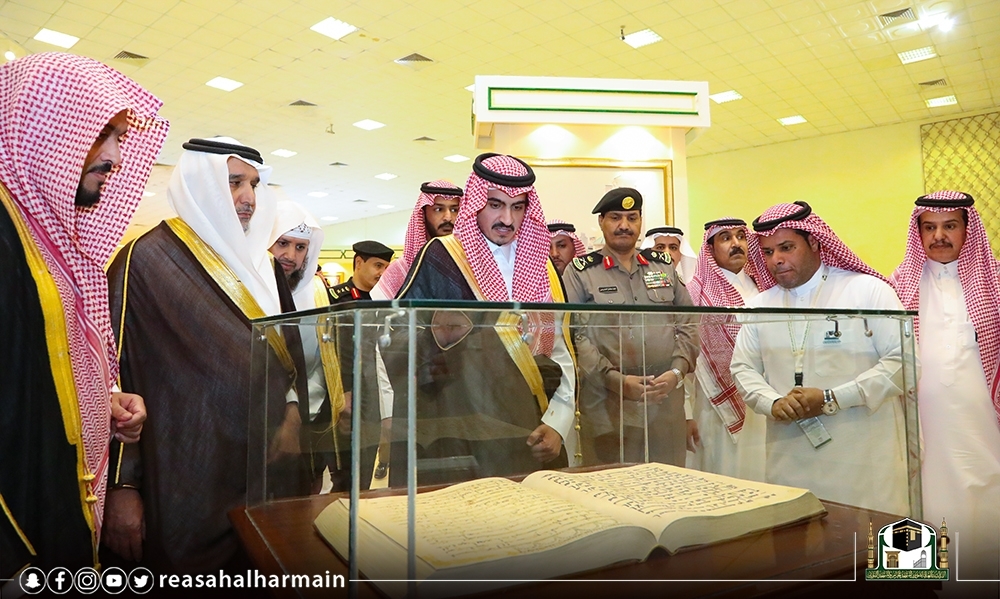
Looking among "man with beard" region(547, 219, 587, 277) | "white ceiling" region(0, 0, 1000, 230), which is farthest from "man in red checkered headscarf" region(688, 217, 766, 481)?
"white ceiling" region(0, 0, 1000, 230)

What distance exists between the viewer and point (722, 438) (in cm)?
107

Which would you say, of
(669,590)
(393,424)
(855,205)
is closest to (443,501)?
(393,424)

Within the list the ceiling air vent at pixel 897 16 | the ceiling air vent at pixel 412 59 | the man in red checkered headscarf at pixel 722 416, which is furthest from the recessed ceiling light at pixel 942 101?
the man in red checkered headscarf at pixel 722 416

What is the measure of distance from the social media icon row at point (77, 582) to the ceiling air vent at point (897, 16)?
8212 millimetres

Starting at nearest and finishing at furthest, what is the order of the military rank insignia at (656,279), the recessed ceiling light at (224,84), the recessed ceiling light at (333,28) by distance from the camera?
the military rank insignia at (656,279) < the recessed ceiling light at (333,28) < the recessed ceiling light at (224,84)

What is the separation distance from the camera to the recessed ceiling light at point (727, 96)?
368 inches

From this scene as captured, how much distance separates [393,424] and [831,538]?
0.63 m

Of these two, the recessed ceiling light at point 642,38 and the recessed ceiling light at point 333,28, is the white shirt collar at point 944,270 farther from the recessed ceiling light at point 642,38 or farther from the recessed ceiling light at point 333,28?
the recessed ceiling light at point 333,28

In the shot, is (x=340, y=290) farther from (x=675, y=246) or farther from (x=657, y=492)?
(x=657, y=492)

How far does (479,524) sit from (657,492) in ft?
0.87

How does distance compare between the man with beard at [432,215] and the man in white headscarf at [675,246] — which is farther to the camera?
the man in white headscarf at [675,246]

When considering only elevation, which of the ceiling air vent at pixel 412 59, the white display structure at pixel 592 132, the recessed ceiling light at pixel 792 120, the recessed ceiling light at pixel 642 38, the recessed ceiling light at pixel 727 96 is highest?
the ceiling air vent at pixel 412 59

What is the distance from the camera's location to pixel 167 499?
1.56 meters

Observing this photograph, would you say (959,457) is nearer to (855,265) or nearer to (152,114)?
(855,265)
